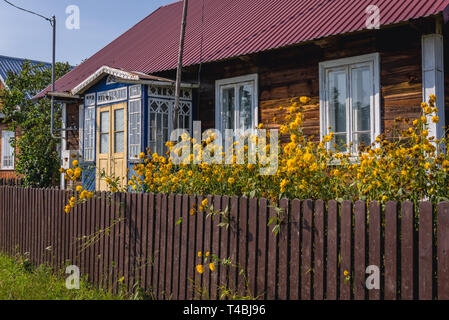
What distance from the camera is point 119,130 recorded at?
11.0 m

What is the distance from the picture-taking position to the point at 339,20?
8.27m

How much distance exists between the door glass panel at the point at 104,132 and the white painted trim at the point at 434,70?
692cm

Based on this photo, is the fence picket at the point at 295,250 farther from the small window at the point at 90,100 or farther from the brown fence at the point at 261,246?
the small window at the point at 90,100

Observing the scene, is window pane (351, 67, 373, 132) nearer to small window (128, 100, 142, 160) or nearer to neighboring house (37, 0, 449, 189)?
neighboring house (37, 0, 449, 189)

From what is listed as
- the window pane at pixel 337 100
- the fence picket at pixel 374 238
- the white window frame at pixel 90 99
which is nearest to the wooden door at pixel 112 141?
the white window frame at pixel 90 99

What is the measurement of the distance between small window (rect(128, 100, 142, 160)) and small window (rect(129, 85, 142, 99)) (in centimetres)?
12

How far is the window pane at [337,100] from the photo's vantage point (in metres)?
8.48

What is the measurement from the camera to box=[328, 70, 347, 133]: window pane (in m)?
8.48

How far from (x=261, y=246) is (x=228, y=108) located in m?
6.42

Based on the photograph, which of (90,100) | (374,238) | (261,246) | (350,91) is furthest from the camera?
(90,100)

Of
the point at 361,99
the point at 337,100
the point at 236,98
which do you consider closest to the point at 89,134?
the point at 236,98

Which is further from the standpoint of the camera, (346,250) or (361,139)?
(361,139)

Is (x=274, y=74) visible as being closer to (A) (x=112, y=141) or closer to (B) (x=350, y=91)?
(B) (x=350, y=91)

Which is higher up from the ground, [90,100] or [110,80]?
[110,80]
